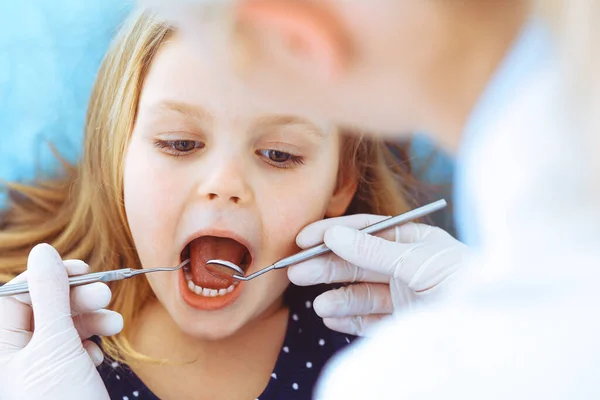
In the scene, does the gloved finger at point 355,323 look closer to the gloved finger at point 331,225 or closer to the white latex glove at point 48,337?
the gloved finger at point 331,225

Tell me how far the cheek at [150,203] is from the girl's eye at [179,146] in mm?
18

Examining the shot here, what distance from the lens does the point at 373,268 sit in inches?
31.7

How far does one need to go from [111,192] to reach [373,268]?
324mm

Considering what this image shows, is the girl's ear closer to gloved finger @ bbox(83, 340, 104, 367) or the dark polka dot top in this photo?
the dark polka dot top

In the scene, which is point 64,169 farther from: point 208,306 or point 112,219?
point 208,306

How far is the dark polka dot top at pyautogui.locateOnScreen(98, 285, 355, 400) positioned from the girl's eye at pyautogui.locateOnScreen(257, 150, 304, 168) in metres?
0.17

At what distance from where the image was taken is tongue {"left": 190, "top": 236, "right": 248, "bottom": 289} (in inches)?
31.2

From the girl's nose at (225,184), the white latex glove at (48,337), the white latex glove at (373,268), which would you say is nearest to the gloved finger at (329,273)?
the white latex glove at (373,268)

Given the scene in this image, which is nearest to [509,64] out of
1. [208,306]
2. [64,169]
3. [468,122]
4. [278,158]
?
[468,122]

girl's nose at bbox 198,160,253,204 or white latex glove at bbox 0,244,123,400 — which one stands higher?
girl's nose at bbox 198,160,253,204

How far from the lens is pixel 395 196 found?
874 millimetres

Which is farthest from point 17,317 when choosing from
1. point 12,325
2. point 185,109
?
point 185,109

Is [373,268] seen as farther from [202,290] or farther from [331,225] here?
[202,290]

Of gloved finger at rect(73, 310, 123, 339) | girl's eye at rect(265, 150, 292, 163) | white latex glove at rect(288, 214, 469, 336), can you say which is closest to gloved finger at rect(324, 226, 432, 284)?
white latex glove at rect(288, 214, 469, 336)
